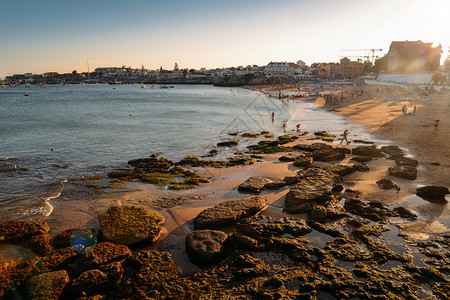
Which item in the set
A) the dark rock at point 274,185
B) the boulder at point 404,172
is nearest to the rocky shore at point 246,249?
the dark rock at point 274,185

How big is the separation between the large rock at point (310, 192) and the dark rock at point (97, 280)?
7.19 metres

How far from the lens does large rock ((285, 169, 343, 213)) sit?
11562 millimetres

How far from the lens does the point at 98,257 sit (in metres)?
8.10

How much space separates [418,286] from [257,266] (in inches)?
169

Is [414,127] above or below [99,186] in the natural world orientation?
above

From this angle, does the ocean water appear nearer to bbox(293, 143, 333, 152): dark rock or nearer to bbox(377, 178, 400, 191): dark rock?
bbox(293, 143, 333, 152): dark rock

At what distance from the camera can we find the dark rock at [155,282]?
6.98 meters

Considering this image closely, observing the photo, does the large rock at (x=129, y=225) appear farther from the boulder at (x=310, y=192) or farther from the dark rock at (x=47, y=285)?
the boulder at (x=310, y=192)

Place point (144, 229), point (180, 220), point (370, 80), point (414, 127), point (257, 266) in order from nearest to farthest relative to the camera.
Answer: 1. point (257, 266)
2. point (144, 229)
3. point (180, 220)
4. point (414, 127)
5. point (370, 80)

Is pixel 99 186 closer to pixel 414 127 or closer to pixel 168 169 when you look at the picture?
pixel 168 169

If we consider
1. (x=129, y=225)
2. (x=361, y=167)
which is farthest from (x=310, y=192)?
(x=129, y=225)

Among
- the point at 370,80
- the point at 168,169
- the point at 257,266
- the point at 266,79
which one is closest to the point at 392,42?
the point at 370,80

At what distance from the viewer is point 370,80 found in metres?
81.6

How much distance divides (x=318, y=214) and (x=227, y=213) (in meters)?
3.66
